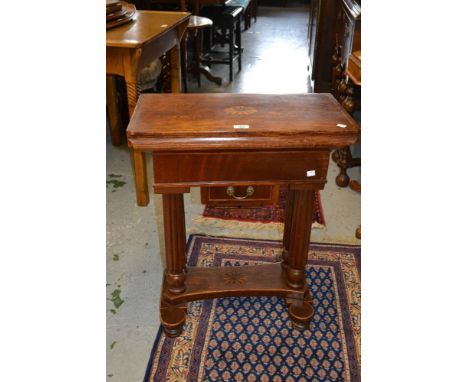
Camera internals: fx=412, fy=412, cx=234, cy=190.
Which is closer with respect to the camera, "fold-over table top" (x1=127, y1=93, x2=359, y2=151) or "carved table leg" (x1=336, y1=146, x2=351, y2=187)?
"fold-over table top" (x1=127, y1=93, x2=359, y2=151)

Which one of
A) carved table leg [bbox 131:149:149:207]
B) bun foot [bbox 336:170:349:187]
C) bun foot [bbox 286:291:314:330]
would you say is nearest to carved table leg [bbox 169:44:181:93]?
carved table leg [bbox 131:149:149:207]

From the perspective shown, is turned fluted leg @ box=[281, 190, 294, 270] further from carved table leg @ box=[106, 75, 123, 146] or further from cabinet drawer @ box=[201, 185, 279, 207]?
carved table leg @ box=[106, 75, 123, 146]

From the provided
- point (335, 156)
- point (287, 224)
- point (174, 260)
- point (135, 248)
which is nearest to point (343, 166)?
point (335, 156)

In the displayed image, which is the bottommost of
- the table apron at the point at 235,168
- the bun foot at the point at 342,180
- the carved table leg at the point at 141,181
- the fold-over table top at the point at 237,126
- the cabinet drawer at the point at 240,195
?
the bun foot at the point at 342,180

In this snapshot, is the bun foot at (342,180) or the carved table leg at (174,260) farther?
the bun foot at (342,180)

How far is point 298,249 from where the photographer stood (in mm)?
1380

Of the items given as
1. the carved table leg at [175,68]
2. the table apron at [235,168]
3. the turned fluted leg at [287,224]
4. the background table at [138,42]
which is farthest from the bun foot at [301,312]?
the carved table leg at [175,68]

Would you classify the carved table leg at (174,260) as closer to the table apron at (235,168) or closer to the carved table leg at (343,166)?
the table apron at (235,168)

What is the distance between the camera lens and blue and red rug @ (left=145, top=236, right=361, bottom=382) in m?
1.30

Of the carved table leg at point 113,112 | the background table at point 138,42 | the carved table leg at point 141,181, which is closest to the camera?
the background table at point 138,42

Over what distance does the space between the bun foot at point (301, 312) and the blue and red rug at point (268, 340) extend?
0.03 metres

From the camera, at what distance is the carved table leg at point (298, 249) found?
4.25 feet

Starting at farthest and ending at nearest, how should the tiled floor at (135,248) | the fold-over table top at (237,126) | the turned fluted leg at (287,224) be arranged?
the turned fluted leg at (287,224) → the tiled floor at (135,248) → the fold-over table top at (237,126)

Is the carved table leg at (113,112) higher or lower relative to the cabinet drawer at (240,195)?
lower
